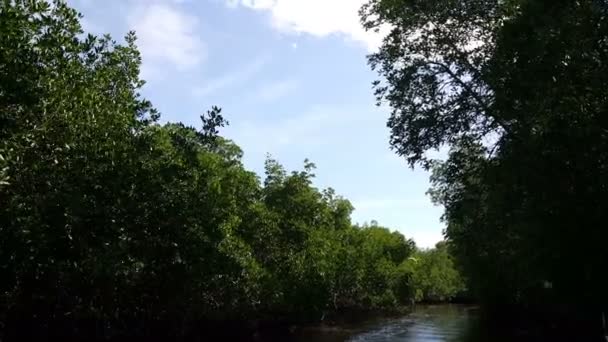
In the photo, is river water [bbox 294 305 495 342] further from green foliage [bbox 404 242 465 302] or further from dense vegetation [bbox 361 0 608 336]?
green foliage [bbox 404 242 465 302]

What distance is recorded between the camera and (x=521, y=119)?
18.0 meters

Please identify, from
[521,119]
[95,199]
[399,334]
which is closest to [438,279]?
[399,334]

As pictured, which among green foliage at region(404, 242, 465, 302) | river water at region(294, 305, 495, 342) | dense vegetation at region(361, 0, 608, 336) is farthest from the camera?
green foliage at region(404, 242, 465, 302)

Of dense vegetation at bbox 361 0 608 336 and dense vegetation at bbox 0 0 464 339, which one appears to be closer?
dense vegetation at bbox 0 0 464 339

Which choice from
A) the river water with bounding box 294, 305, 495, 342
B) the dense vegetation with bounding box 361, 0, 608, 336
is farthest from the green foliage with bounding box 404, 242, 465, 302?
the dense vegetation with bounding box 361, 0, 608, 336

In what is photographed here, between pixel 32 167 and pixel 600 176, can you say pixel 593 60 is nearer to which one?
pixel 600 176

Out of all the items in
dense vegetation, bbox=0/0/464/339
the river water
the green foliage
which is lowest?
the river water

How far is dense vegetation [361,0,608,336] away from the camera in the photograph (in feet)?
54.3

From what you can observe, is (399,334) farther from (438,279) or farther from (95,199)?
(438,279)

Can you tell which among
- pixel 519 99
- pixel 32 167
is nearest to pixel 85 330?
pixel 32 167

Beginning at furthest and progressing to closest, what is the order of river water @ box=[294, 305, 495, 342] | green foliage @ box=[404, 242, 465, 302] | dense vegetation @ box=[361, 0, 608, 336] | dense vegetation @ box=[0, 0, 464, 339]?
green foliage @ box=[404, 242, 465, 302] → river water @ box=[294, 305, 495, 342] → dense vegetation @ box=[361, 0, 608, 336] → dense vegetation @ box=[0, 0, 464, 339]

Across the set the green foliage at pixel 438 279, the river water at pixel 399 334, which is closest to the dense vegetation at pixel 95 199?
the river water at pixel 399 334

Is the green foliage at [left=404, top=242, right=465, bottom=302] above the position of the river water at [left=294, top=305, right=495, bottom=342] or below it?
above

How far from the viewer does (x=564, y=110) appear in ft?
53.0
